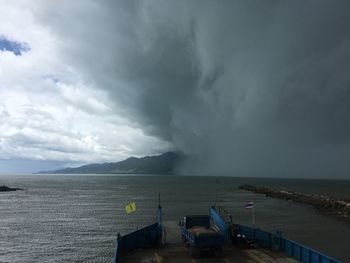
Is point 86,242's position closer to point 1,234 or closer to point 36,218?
point 1,234

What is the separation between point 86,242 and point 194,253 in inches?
1251

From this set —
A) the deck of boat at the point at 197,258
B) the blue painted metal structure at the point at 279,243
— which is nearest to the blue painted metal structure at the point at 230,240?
the blue painted metal structure at the point at 279,243

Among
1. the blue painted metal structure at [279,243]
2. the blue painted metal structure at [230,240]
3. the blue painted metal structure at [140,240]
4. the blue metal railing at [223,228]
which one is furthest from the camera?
the blue metal railing at [223,228]

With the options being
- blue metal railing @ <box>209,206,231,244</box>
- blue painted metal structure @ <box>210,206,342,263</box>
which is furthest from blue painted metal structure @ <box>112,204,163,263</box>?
blue painted metal structure @ <box>210,206,342,263</box>

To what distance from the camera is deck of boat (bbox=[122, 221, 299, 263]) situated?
29578mm

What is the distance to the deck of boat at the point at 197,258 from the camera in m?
29.6

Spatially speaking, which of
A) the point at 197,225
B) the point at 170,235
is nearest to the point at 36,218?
the point at 170,235

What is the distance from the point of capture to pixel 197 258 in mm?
30188

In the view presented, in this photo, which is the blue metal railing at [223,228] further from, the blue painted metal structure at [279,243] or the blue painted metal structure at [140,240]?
the blue painted metal structure at [140,240]

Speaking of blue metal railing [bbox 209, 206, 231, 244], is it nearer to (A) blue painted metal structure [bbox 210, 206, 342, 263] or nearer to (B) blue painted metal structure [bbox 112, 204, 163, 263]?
(A) blue painted metal structure [bbox 210, 206, 342, 263]

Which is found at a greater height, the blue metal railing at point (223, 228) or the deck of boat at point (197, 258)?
the blue metal railing at point (223, 228)

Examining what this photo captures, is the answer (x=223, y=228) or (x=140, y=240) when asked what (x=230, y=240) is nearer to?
(x=223, y=228)

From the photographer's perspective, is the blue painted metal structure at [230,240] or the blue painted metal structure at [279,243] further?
the blue painted metal structure at [230,240]

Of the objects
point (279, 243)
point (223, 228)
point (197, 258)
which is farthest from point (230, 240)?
point (197, 258)
